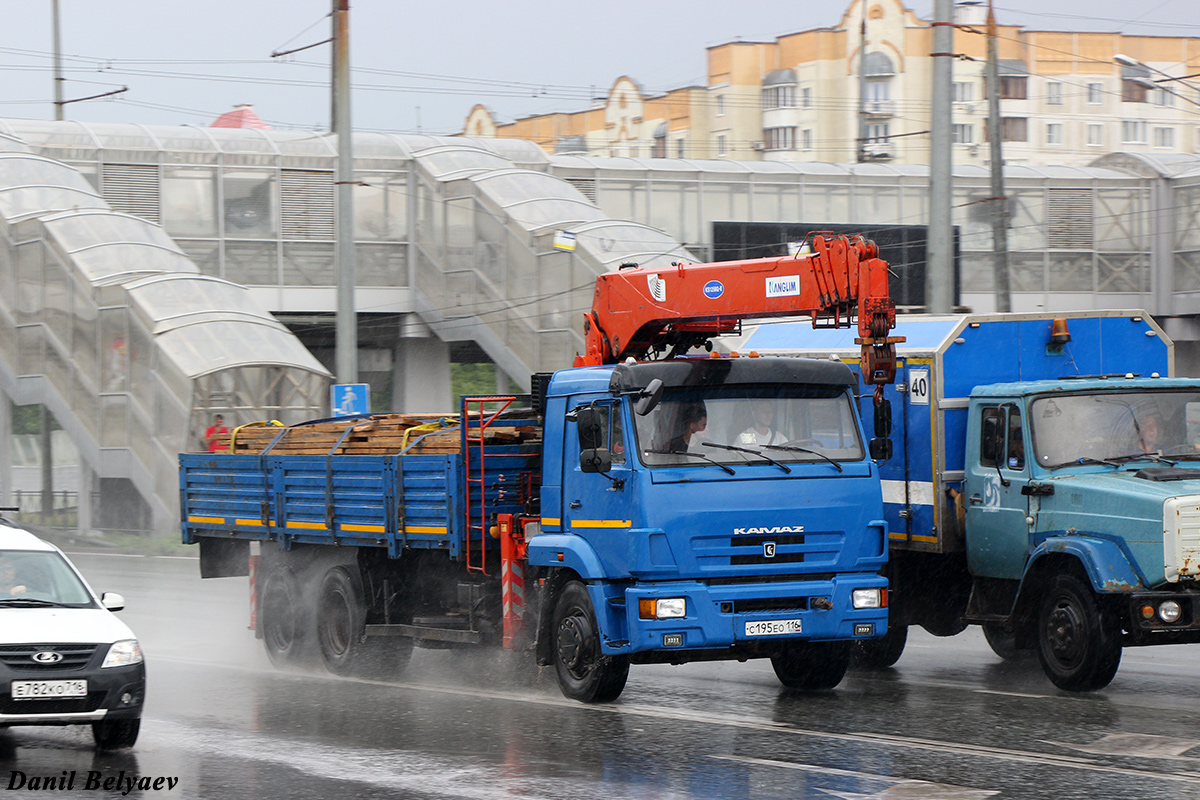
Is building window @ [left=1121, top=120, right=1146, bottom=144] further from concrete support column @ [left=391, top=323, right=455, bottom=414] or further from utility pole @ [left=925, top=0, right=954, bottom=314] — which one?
utility pole @ [left=925, top=0, right=954, bottom=314]

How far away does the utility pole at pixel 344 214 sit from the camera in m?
22.0

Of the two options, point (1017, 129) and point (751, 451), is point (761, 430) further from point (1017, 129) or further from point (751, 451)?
point (1017, 129)

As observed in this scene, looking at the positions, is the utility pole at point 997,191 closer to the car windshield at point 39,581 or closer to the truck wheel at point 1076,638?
the truck wheel at point 1076,638

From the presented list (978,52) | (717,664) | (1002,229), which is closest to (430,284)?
(1002,229)

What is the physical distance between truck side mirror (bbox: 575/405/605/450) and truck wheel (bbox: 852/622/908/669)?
3515 mm

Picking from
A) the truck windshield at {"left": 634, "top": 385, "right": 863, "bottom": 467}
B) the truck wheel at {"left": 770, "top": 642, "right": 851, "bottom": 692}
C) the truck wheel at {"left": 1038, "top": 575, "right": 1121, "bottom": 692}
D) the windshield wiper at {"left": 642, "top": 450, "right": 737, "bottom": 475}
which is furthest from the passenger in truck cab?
the truck wheel at {"left": 1038, "top": 575, "right": 1121, "bottom": 692}

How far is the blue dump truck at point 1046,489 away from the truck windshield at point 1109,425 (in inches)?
0.4

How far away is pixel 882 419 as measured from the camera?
1166cm

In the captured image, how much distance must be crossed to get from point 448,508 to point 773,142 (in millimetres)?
89720

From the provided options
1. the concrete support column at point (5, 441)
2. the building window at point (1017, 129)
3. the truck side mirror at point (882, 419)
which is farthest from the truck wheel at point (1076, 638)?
the building window at point (1017, 129)

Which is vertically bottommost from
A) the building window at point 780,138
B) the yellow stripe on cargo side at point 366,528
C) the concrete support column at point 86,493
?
the concrete support column at point 86,493

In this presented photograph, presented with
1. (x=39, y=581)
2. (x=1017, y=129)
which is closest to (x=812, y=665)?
(x=39, y=581)

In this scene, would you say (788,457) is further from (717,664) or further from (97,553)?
(97,553)

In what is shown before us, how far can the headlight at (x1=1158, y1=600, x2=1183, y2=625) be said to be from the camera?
10914mm
